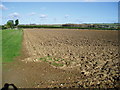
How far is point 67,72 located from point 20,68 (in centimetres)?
299

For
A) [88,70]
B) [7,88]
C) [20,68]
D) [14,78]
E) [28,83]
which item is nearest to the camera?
[7,88]

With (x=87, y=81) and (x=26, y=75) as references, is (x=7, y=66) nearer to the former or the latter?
(x=26, y=75)

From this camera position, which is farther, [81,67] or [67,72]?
[81,67]

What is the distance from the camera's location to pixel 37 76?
25.8ft

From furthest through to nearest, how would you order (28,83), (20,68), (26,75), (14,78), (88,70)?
(20,68) → (88,70) → (26,75) → (14,78) → (28,83)

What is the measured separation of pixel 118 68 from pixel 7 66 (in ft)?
22.9

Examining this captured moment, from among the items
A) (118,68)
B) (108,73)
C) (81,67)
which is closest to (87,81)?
(108,73)

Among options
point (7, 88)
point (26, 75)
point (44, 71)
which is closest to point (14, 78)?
point (26, 75)

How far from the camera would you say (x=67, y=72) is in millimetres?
8484

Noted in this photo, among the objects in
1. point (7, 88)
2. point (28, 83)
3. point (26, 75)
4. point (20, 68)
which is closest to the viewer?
point (7, 88)

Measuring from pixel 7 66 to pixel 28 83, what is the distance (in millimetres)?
3350

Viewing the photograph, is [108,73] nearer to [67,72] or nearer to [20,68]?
[67,72]

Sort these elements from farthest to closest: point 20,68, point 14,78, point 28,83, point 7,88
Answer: point 20,68 → point 14,78 → point 28,83 → point 7,88

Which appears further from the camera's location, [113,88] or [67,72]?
[67,72]
